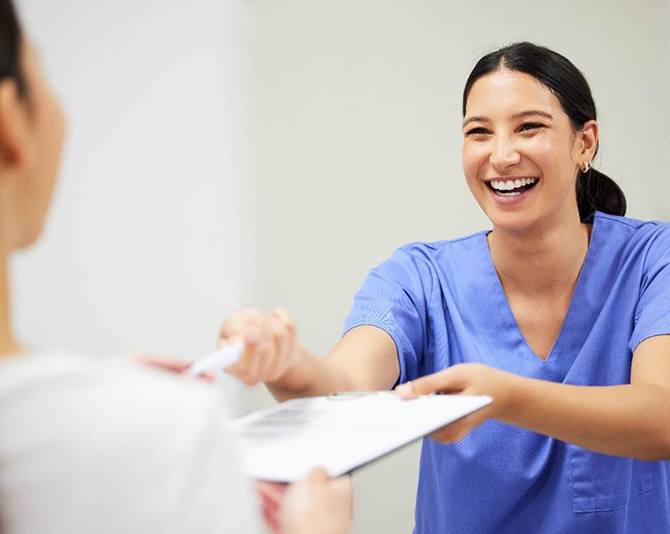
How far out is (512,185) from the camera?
128 cm

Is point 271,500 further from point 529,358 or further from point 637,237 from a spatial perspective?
point 637,237

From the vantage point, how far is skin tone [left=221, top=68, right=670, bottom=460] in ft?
2.89

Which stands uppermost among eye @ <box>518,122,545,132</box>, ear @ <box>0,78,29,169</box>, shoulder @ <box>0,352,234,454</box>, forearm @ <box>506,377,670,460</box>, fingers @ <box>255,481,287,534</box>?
eye @ <box>518,122,545,132</box>

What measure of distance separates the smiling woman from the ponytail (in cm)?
4

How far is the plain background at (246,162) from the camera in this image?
6.04ft

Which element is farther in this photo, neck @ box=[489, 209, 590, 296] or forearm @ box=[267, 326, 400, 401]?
neck @ box=[489, 209, 590, 296]

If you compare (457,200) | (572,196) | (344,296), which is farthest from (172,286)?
(572,196)

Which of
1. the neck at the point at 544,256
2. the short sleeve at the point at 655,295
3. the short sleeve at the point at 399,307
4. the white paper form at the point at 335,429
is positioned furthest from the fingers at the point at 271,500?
the neck at the point at 544,256

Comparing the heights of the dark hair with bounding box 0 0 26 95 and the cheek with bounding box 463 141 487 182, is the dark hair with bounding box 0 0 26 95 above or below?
above

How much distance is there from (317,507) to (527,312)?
2.56ft

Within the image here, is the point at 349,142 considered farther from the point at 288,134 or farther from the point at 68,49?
the point at 68,49

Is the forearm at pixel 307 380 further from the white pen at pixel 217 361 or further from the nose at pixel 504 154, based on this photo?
the nose at pixel 504 154

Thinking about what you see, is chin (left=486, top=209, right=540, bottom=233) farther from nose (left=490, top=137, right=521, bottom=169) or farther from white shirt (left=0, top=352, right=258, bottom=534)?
white shirt (left=0, top=352, right=258, bottom=534)

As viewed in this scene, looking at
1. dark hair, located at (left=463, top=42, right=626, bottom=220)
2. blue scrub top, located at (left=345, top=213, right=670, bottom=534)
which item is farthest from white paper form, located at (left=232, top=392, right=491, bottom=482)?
dark hair, located at (left=463, top=42, right=626, bottom=220)
